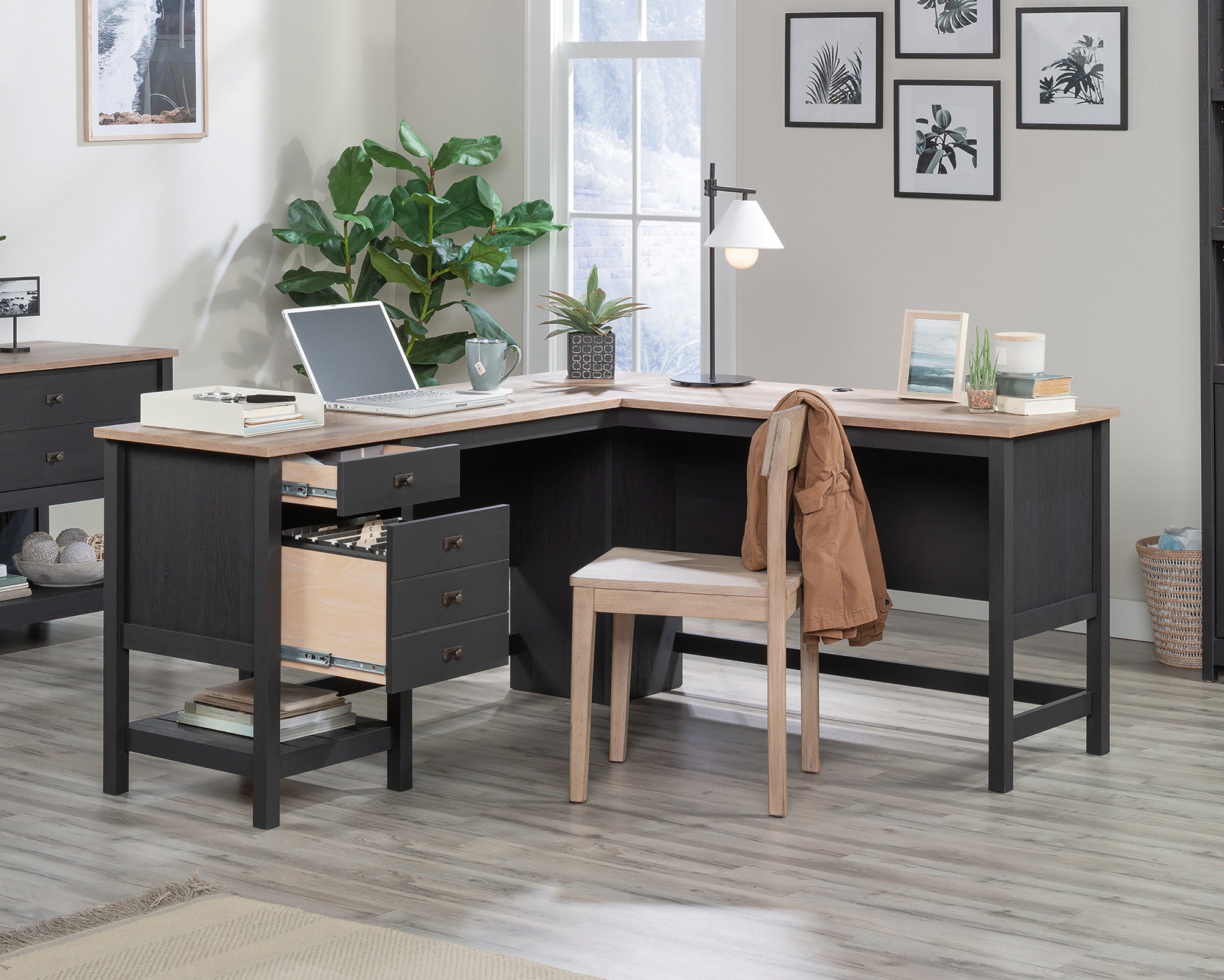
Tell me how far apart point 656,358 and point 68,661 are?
2.32 metres

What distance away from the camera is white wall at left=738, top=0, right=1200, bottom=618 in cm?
493

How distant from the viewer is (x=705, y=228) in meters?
5.80

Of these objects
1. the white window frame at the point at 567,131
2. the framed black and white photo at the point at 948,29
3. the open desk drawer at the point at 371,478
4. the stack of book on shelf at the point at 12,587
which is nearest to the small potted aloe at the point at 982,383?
the open desk drawer at the point at 371,478

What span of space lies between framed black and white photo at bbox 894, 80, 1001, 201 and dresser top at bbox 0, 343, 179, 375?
7.68 ft

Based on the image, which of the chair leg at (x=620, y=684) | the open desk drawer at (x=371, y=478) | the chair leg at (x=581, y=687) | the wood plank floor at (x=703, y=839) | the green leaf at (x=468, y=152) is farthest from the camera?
the green leaf at (x=468, y=152)

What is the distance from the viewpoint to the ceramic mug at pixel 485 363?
3.91 metres

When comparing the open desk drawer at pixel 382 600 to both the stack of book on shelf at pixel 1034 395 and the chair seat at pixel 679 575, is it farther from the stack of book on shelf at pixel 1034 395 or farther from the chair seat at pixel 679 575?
the stack of book on shelf at pixel 1034 395

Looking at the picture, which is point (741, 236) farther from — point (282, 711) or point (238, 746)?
point (238, 746)

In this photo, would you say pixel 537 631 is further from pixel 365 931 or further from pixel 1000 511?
pixel 365 931

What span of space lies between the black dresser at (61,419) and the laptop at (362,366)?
3.80 feet

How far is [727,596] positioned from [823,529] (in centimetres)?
27

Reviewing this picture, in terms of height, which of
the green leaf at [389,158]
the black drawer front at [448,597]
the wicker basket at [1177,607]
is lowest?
the wicker basket at [1177,607]

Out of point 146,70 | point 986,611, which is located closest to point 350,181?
point 146,70

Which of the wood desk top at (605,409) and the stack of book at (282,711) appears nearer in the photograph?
the wood desk top at (605,409)
